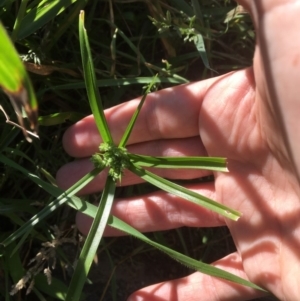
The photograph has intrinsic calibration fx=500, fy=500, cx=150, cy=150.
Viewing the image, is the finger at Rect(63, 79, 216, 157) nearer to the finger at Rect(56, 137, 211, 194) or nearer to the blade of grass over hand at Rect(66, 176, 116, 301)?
the finger at Rect(56, 137, 211, 194)

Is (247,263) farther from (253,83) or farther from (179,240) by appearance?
(253,83)

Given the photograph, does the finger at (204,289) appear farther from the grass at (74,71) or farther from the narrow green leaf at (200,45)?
the narrow green leaf at (200,45)

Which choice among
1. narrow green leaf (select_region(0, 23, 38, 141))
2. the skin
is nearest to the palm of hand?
the skin

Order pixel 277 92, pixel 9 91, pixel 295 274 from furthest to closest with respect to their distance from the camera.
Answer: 1. pixel 295 274
2. pixel 277 92
3. pixel 9 91

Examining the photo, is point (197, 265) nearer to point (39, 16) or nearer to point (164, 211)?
point (164, 211)

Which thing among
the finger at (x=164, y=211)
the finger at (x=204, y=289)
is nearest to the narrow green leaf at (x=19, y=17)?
the finger at (x=164, y=211)

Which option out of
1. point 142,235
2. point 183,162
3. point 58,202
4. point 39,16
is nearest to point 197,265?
point 142,235

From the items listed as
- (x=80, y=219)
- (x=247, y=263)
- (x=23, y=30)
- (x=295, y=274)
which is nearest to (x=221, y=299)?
(x=247, y=263)
